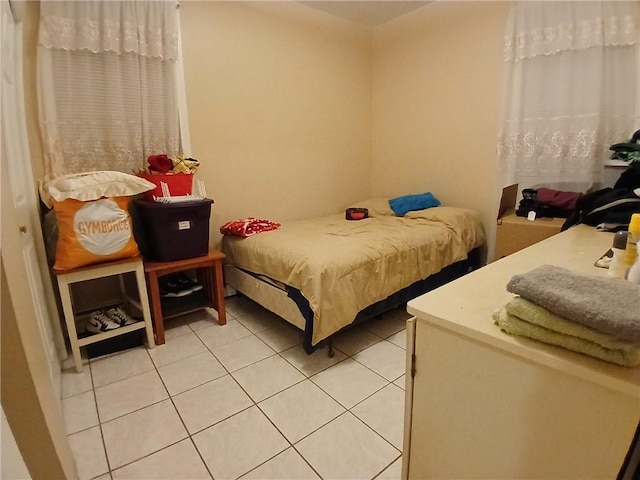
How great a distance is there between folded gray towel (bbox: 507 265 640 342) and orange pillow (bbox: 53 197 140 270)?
1.90 m

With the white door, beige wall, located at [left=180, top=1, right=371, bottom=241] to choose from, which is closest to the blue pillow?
beige wall, located at [left=180, top=1, right=371, bottom=241]

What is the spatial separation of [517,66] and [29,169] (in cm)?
326

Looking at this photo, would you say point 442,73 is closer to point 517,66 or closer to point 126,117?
point 517,66

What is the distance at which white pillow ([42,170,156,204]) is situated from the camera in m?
1.68

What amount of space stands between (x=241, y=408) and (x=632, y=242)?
1621 millimetres

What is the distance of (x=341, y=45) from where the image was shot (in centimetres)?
329

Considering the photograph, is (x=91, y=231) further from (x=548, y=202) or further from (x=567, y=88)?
(x=567, y=88)

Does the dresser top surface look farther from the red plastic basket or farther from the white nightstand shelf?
the red plastic basket

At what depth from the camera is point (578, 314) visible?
1.94 ft

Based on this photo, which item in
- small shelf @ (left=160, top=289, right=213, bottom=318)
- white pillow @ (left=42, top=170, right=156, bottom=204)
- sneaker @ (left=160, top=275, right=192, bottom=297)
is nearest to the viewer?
white pillow @ (left=42, top=170, right=156, bottom=204)

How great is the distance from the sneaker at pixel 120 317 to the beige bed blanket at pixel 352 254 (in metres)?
0.78

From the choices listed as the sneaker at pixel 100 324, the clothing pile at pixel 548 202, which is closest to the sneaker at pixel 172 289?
the sneaker at pixel 100 324

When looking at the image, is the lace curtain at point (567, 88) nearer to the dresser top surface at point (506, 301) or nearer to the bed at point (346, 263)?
the bed at point (346, 263)

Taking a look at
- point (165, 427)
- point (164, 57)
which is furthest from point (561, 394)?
point (164, 57)
